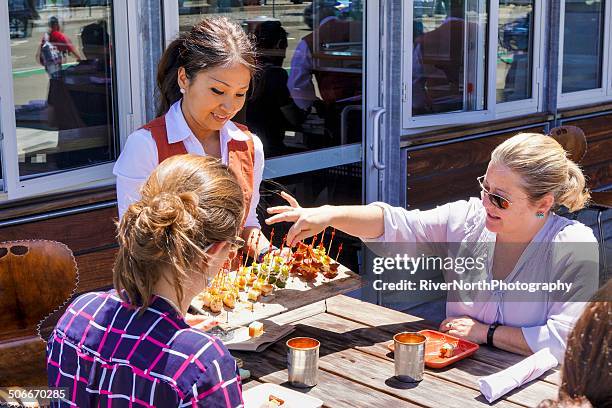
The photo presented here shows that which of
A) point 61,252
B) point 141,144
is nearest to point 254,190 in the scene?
point 141,144

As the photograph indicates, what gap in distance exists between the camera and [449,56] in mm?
5555

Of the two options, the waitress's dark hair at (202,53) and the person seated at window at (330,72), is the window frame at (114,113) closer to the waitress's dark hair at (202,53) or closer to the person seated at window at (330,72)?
the waitress's dark hair at (202,53)

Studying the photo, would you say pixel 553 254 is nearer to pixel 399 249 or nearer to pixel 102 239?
pixel 399 249

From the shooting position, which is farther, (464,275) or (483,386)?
(464,275)

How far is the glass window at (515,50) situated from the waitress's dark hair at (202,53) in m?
2.85

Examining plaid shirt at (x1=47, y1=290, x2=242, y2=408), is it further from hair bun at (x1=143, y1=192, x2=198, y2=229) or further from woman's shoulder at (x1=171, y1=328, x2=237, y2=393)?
hair bun at (x1=143, y1=192, x2=198, y2=229)

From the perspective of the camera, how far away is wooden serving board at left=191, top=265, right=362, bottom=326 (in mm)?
2791

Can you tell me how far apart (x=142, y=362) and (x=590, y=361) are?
2.94ft

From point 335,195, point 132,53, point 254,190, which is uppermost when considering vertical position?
point 132,53

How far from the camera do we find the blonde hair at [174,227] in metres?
1.80

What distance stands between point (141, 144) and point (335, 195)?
2348 mm

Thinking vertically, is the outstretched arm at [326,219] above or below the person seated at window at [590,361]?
below

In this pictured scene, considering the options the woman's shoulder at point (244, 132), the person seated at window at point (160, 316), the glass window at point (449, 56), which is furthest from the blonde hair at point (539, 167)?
the glass window at point (449, 56)

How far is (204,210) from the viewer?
1837 millimetres
